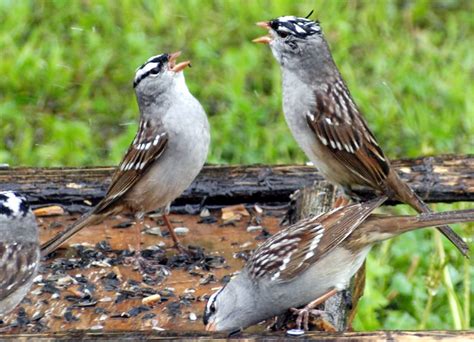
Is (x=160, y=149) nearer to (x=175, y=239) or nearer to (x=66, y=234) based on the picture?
(x=175, y=239)

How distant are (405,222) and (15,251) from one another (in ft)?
6.12

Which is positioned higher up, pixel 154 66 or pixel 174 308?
pixel 154 66

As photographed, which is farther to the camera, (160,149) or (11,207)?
(160,149)

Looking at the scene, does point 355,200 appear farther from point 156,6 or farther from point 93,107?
point 156,6

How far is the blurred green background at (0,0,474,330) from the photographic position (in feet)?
29.7

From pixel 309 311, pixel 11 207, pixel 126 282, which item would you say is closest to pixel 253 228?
pixel 126 282

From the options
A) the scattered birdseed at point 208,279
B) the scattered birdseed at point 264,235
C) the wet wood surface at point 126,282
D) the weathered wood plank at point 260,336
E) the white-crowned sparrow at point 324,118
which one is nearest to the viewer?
the weathered wood plank at point 260,336

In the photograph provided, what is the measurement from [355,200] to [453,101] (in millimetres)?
2889

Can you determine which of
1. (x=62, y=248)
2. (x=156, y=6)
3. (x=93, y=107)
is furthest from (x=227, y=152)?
(x=62, y=248)

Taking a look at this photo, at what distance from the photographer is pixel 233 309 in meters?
5.54

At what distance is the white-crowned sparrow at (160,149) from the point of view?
21.5 feet

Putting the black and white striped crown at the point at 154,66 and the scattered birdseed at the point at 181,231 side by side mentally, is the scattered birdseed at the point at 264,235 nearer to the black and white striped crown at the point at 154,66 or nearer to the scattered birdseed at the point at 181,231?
the scattered birdseed at the point at 181,231

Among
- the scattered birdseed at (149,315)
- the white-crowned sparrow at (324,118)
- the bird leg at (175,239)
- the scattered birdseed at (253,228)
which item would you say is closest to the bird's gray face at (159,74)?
the white-crowned sparrow at (324,118)

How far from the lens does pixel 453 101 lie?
31.1 ft
